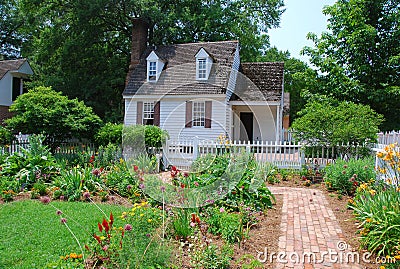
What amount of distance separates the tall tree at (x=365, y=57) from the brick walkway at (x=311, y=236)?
11.3m

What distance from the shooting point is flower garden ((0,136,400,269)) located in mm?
3951

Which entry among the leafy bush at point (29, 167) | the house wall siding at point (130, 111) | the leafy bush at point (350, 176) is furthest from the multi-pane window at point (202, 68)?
the leafy bush at point (29, 167)

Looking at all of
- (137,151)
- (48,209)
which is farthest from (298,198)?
(137,151)

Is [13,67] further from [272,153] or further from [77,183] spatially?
[77,183]

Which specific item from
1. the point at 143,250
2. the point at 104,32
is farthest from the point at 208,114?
the point at 143,250

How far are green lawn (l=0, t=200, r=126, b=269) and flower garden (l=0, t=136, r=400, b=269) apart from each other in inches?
0.6

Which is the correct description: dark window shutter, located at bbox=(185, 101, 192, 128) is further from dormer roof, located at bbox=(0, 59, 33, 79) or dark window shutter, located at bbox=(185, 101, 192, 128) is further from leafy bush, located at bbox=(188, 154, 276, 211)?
dormer roof, located at bbox=(0, 59, 33, 79)

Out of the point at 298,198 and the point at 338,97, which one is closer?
the point at 298,198

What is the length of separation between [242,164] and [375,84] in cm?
1361

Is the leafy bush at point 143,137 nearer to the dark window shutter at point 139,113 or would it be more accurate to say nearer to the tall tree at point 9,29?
the dark window shutter at point 139,113

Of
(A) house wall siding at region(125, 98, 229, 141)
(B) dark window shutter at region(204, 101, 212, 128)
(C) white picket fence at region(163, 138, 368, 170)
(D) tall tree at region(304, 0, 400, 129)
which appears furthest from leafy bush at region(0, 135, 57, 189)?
(D) tall tree at region(304, 0, 400, 129)

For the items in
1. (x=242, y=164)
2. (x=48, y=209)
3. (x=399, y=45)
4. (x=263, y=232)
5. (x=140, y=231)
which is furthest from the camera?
(x=399, y=45)

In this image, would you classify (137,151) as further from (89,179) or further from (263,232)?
(263,232)

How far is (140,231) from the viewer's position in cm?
425
